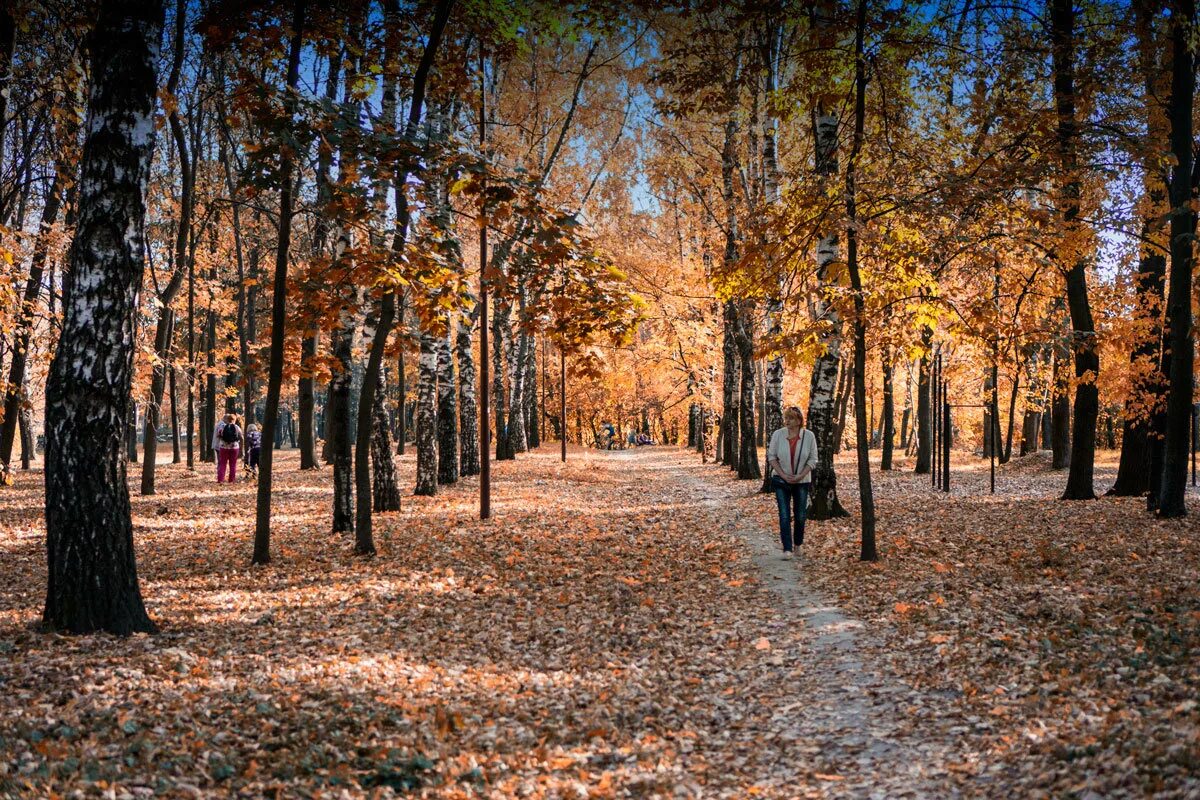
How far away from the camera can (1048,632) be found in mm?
6301

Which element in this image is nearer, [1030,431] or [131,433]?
[131,433]

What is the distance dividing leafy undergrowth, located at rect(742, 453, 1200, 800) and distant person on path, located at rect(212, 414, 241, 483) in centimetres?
1485

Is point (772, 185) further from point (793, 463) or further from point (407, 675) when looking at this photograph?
point (407, 675)

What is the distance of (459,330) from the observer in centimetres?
1845

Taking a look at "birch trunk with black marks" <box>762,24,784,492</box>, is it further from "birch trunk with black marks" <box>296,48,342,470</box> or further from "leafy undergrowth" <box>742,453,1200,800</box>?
"birch trunk with black marks" <box>296,48,342,470</box>

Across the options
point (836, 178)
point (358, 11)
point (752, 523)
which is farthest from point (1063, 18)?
point (358, 11)

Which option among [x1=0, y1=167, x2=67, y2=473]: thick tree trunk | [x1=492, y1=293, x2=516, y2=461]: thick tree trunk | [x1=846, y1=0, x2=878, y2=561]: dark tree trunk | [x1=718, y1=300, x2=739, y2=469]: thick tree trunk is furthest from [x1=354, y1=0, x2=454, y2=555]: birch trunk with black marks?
[x1=492, y1=293, x2=516, y2=461]: thick tree trunk

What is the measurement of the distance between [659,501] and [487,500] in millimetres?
5393

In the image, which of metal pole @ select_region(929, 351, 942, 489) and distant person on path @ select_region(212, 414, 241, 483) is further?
distant person on path @ select_region(212, 414, 241, 483)

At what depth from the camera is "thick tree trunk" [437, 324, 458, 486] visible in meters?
17.4

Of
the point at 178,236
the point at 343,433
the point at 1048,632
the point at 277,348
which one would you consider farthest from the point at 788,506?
the point at 178,236

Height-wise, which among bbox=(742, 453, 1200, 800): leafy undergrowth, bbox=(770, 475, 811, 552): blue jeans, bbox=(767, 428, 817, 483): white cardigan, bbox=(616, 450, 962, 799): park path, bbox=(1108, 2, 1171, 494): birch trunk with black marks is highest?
bbox=(1108, 2, 1171, 494): birch trunk with black marks

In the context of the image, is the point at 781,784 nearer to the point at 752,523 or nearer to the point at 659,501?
the point at 752,523

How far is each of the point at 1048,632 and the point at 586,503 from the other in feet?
35.6
